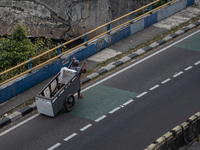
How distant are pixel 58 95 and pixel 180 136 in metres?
4.32

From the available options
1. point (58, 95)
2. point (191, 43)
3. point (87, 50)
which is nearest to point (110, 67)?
point (87, 50)

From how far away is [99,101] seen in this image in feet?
42.0

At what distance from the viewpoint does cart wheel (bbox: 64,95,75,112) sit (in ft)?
39.1

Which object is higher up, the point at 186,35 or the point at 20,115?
the point at 186,35

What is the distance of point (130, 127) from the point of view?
1108 centimetres

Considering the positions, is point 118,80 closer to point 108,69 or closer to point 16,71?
point 108,69

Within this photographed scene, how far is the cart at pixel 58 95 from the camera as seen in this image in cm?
1151

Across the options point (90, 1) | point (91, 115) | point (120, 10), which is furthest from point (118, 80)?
point (90, 1)

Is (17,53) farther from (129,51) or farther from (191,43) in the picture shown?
(191,43)

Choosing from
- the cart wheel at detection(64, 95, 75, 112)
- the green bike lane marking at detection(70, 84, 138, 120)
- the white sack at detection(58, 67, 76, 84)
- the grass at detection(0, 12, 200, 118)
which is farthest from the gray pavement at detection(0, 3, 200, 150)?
the green bike lane marking at detection(70, 84, 138, 120)

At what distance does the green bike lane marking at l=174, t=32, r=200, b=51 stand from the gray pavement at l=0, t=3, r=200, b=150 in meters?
1.44

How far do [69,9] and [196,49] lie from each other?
Answer: 13.1m

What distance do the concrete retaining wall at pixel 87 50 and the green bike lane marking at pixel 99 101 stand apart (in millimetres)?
2187

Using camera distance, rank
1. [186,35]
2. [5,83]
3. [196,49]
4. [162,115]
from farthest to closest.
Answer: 1. [186,35]
2. [196,49]
3. [5,83]
4. [162,115]
